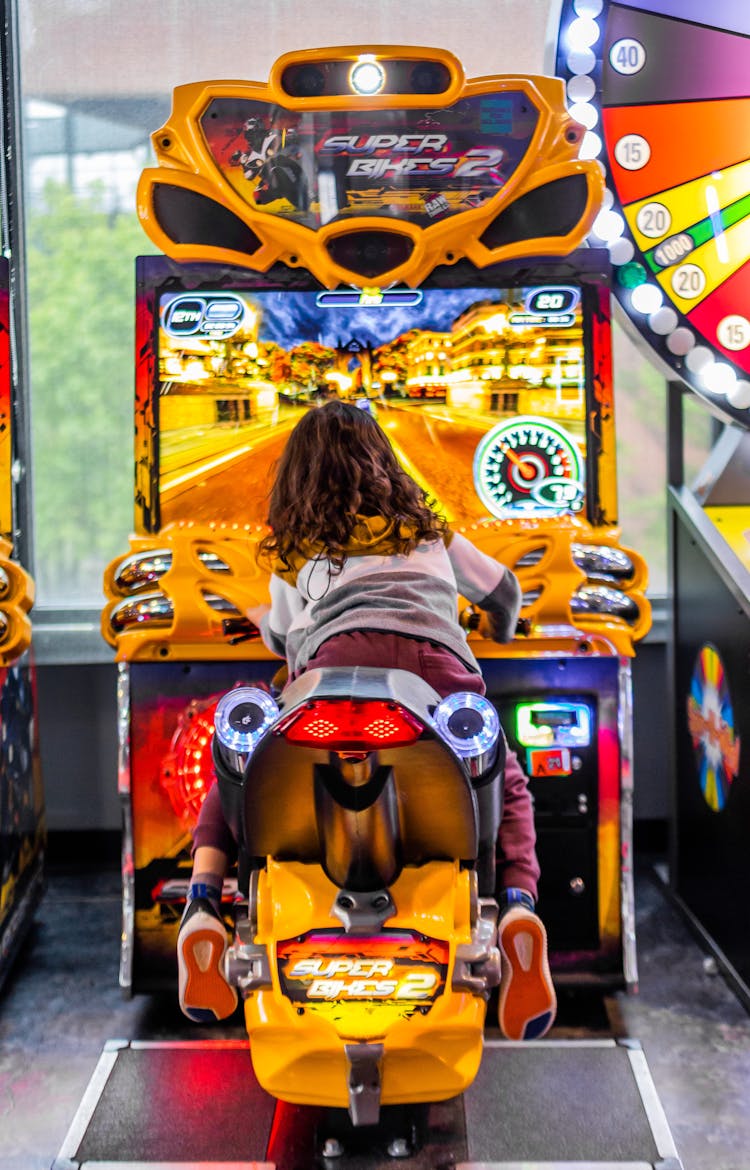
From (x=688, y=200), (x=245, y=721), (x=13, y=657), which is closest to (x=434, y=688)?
(x=245, y=721)

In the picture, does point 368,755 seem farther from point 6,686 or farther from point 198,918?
point 6,686

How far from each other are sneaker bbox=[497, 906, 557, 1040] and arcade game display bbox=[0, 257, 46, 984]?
1.18m

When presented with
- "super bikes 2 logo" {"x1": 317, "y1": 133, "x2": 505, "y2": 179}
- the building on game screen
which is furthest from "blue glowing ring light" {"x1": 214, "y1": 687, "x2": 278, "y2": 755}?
"super bikes 2 logo" {"x1": 317, "y1": 133, "x2": 505, "y2": 179}

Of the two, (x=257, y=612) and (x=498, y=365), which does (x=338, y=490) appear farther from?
(x=498, y=365)

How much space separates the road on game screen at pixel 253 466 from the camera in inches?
99.5

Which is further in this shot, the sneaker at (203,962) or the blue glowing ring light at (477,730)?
the sneaker at (203,962)

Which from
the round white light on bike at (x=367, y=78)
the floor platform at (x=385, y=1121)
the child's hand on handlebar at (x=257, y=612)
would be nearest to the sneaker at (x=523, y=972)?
the floor platform at (x=385, y=1121)

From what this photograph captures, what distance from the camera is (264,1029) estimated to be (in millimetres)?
1618

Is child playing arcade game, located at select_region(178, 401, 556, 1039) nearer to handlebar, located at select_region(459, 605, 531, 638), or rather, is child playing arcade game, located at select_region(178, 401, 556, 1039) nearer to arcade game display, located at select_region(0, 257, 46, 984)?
handlebar, located at select_region(459, 605, 531, 638)

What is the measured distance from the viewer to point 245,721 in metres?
1.78

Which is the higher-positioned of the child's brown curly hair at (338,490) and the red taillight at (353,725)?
the child's brown curly hair at (338,490)

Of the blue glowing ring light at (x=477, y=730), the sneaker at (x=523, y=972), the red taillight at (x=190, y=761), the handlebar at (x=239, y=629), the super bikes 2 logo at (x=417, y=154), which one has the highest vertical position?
the super bikes 2 logo at (x=417, y=154)

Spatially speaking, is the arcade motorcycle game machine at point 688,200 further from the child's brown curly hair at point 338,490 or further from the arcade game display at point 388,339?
the child's brown curly hair at point 338,490

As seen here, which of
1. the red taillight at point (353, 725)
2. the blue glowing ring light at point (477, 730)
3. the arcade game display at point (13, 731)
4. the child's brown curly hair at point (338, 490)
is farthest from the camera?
the arcade game display at point (13, 731)
